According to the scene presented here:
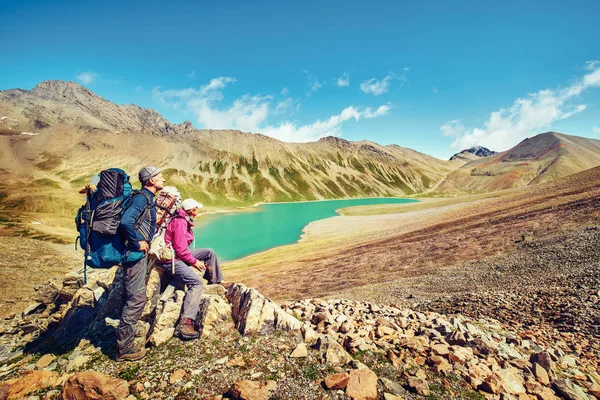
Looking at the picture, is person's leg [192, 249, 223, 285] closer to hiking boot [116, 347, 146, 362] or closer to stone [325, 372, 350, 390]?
hiking boot [116, 347, 146, 362]

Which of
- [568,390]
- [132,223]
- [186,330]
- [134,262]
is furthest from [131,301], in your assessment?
[568,390]

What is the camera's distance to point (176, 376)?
23.3 feet

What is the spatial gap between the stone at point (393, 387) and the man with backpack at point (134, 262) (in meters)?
6.74

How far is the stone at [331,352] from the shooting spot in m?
7.82

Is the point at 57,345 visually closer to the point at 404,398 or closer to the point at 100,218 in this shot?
the point at 100,218

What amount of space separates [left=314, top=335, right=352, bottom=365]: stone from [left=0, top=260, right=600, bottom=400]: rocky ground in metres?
0.03

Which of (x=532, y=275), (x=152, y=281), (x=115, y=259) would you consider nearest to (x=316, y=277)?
(x=532, y=275)

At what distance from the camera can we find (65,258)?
1414 inches

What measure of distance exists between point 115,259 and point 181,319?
9.28 feet

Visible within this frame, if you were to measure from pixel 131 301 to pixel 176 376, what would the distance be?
255cm

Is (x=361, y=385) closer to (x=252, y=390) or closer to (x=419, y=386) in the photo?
(x=419, y=386)

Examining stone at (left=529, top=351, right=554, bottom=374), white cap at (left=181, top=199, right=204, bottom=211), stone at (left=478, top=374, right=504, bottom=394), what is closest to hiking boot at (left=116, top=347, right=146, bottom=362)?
white cap at (left=181, top=199, right=204, bottom=211)

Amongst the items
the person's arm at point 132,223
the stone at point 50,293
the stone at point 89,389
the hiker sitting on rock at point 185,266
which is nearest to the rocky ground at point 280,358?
the stone at point 89,389

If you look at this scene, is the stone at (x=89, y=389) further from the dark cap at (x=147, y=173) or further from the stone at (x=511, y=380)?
the stone at (x=511, y=380)
